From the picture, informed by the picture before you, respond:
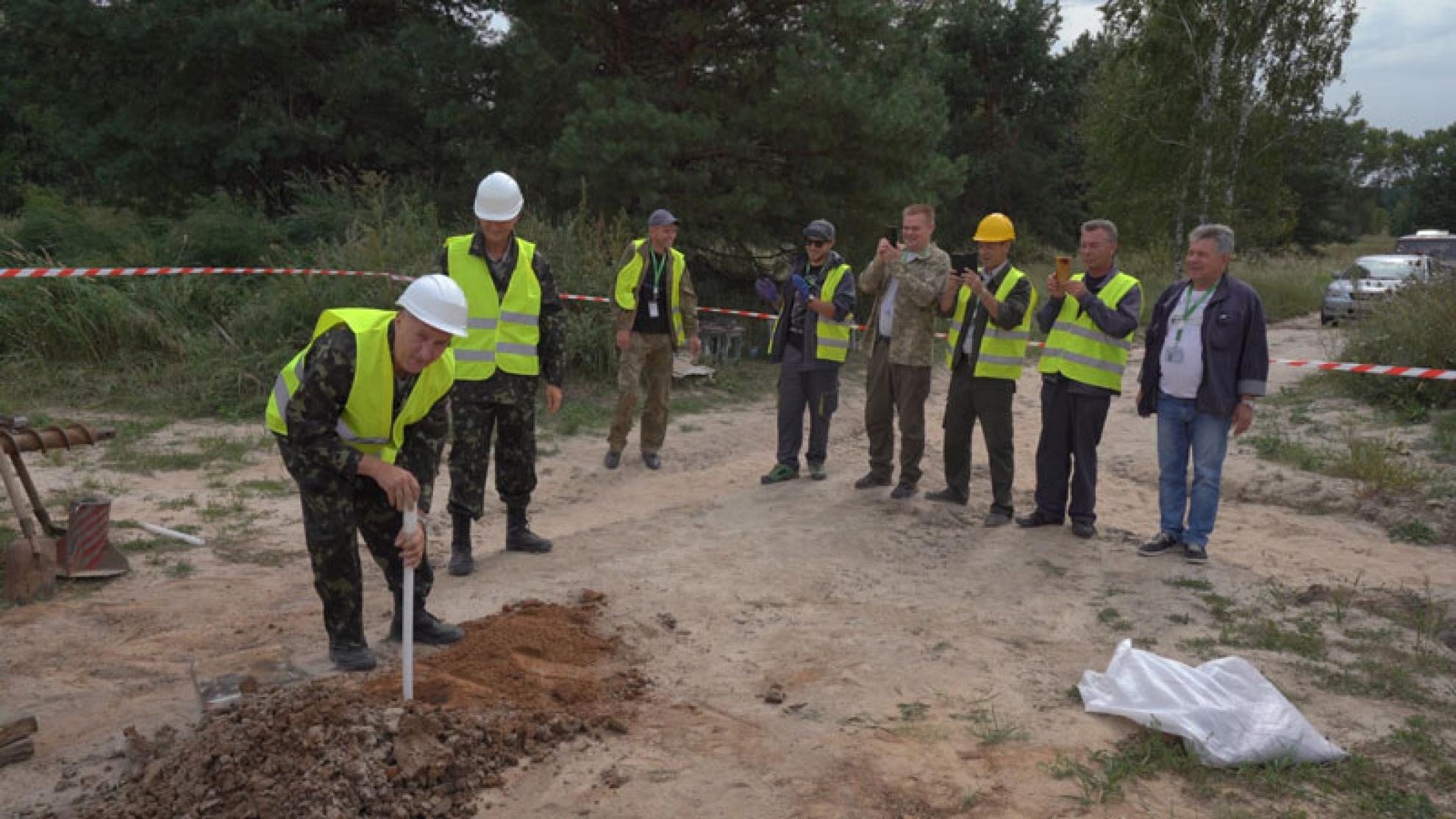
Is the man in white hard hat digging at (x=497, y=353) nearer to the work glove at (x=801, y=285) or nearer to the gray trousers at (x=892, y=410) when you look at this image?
the work glove at (x=801, y=285)

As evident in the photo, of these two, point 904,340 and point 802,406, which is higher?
point 904,340

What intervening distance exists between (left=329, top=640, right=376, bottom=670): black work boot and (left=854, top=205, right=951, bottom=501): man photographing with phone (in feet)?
13.0

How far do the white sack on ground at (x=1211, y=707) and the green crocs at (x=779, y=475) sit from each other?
3674 mm

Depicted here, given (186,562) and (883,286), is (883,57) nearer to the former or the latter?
(883,286)

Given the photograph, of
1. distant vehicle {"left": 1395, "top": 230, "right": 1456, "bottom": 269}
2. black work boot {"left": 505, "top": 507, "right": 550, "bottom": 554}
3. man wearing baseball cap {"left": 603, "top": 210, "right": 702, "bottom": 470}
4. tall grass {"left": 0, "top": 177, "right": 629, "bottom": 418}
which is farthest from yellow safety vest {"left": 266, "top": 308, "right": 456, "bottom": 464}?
distant vehicle {"left": 1395, "top": 230, "right": 1456, "bottom": 269}

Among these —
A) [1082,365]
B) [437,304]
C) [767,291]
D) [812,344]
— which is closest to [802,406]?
[812,344]

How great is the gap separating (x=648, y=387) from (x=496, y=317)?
299 cm

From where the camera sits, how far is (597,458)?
28.2 ft

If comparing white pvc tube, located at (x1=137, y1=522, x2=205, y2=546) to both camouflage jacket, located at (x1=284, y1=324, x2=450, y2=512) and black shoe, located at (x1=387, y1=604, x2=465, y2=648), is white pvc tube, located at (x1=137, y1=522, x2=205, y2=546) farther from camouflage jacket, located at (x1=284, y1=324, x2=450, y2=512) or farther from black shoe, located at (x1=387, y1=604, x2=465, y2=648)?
camouflage jacket, located at (x1=284, y1=324, x2=450, y2=512)

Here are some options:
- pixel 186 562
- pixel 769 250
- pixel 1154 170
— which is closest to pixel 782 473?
pixel 186 562

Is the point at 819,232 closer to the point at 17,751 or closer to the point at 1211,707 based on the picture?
the point at 1211,707

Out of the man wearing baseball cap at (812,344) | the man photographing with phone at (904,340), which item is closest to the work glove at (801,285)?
the man wearing baseball cap at (812,344)

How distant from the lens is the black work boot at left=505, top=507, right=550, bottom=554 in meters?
6.07

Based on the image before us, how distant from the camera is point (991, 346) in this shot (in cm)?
660
